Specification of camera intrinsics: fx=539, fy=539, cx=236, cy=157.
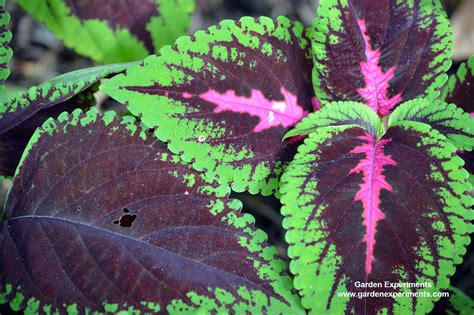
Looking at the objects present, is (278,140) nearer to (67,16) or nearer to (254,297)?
(254,297)

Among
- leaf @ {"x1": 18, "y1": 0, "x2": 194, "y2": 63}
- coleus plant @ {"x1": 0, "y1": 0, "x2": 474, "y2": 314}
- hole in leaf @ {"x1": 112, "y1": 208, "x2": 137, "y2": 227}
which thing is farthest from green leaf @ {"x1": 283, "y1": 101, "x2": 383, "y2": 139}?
leaf @ {"x1": 18, "y1": 0, "x2": 194, "y2": 63}

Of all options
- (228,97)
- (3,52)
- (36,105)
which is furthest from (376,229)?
(3,52)

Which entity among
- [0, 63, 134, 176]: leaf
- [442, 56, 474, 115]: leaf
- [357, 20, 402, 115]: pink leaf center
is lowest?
[0, 63, 134, 176]: leaf

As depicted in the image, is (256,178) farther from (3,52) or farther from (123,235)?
(3,52)

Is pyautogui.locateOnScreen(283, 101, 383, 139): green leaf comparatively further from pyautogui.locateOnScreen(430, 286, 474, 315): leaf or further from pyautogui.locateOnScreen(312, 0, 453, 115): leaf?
pyautogui.locateOnScreen(430, 286, 474, 315): leaf

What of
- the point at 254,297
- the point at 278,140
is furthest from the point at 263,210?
the point at 254,297
